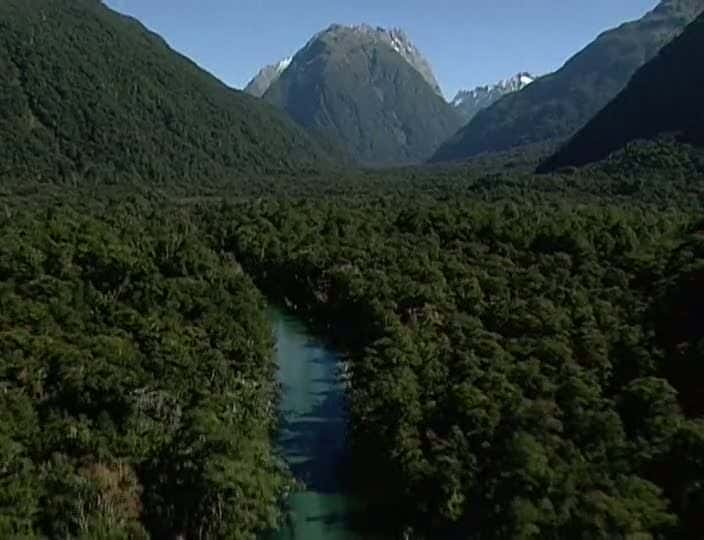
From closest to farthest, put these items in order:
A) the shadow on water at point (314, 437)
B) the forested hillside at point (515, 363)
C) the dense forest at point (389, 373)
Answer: the forested hillside at point (515, 363) → the dense forest at point (389, 373) → the shadow on water at point (314, 437)

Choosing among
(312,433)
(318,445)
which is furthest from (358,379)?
(318,445)

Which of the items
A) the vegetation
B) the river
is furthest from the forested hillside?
the vegetation

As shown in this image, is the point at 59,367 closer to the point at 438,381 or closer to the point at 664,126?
the point at 438,381

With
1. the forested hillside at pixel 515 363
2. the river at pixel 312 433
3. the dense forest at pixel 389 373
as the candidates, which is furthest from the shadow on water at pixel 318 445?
the forested hillside at pixel 515 363

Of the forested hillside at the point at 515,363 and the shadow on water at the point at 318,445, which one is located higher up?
the forested hillside at the point at 515,363

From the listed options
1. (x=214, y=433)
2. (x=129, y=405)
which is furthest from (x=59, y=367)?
(x=214, y=433)

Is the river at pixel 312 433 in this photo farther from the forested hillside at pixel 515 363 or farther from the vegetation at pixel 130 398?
the forested hillside at pixel 515 363

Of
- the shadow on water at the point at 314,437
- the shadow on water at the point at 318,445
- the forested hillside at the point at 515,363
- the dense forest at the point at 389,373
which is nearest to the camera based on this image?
the forested hillside at the point at 515,363

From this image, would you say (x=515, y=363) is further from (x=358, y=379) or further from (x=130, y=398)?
(x=130, y=398)

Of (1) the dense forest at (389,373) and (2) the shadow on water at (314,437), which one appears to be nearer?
(1) the dense forest at (389,373)

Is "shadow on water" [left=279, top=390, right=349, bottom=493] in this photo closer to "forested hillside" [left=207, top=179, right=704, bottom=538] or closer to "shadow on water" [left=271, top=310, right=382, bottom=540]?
"shadow on water" [left=271, top=310, right=382, bottom=540]
